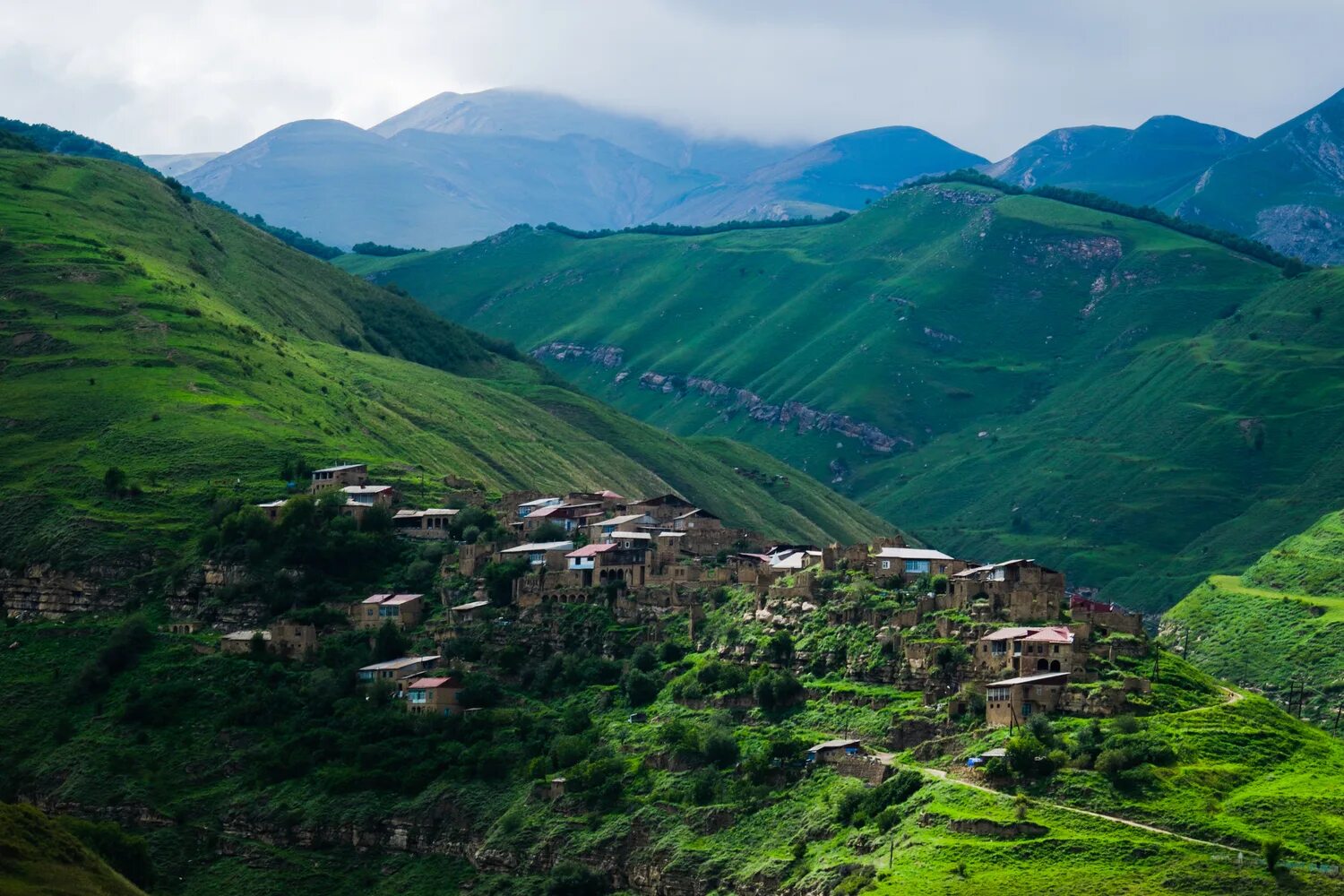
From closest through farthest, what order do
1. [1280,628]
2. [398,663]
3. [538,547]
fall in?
[398,663] < [538,547] < [1280,628]

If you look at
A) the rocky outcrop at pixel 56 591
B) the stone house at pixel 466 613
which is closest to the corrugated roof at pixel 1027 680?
the stone house at pixel 466 613

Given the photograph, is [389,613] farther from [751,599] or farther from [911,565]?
[911,565]

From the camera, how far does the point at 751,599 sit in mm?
136000

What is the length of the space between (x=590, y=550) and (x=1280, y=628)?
62.2m

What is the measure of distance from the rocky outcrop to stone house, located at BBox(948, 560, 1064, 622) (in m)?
58.9

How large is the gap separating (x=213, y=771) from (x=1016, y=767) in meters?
52.3

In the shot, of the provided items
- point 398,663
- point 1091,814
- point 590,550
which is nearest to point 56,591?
point 398,663

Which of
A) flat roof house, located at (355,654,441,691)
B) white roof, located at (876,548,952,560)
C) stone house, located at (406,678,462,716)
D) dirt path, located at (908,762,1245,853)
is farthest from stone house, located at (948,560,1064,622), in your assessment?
flat roof house, located at (355,654,441,691)

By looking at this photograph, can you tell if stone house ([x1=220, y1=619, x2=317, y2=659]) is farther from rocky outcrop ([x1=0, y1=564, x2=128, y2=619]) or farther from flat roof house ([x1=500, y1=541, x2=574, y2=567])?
flat roof house ([x1=500, y1=541, x2=574, y2=567])

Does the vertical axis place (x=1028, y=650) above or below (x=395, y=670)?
above

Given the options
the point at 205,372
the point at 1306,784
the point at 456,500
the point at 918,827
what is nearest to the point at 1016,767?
the point at 918,827

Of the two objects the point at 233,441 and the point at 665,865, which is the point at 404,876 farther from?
the point at 233,441

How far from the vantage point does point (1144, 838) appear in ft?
323

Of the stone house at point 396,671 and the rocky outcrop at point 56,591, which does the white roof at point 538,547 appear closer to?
the stone house at point 396,671
